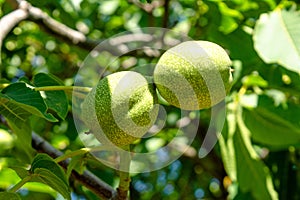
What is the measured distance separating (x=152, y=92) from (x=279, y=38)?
626 mm

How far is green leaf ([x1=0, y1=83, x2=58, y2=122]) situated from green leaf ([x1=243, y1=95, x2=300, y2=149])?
0.90 meters

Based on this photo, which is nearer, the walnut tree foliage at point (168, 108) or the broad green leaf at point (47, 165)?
the broad green leaf at point (47, 165)

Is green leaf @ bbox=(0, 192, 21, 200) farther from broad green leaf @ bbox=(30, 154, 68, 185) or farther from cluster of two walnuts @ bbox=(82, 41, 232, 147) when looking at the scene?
cluster of two walnuts @ bbox=(82, 41, 232, 147)

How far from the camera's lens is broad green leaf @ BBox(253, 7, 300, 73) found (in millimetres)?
1478

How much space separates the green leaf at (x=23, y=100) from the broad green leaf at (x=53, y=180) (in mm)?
102

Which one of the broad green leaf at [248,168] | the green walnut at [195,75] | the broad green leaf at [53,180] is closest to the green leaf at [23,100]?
the broad green leaf at [53,180]

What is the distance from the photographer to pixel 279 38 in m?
1.56

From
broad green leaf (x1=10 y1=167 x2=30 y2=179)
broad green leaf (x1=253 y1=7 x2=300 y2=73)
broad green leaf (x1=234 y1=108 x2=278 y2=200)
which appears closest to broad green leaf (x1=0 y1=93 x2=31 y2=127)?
broad green leaf (x1=10 y1=167 x2=30 y2=179)

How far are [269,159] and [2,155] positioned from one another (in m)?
1.12

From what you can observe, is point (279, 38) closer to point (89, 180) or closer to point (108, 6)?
point (89, 180)

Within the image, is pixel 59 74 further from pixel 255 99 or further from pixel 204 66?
pixel 204 66

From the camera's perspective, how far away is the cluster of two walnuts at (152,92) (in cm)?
103

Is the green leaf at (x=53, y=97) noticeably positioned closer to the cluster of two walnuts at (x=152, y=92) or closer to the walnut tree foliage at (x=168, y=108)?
the walnut tree foliage at (x=168, y=108)

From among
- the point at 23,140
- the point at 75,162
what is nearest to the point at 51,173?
the point at 75,162
